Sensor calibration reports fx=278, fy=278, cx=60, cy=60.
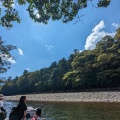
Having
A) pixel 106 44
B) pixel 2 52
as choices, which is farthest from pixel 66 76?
pixel 2 52

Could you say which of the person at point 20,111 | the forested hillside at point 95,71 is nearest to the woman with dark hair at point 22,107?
the person at point 20,111

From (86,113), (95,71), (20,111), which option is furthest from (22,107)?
(95,71)

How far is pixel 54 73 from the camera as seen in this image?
4705 inches

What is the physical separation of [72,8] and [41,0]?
1.24 metres

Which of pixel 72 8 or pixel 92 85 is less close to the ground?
pixel 92 85

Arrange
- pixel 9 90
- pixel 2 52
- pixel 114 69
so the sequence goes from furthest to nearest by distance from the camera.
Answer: pixel 9 90, pixel 114 69, pixel 2 52

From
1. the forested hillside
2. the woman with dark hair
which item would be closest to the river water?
the woman with dark hair

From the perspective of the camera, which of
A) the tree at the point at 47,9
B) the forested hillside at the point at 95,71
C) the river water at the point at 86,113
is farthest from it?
the forested hillside at the point at 95,71

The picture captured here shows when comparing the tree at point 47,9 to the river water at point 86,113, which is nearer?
the tree at point 47,9

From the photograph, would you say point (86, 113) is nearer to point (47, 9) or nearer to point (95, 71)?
point (47, 9)

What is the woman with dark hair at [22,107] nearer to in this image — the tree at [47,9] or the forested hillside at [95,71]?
the tree at [47,9]

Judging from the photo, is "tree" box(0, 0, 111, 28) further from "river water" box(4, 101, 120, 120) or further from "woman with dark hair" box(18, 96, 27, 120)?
"river water" box(4, 101, 120, 120)

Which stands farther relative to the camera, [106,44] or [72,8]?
[106,44]

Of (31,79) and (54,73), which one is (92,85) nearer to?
(54,73)
